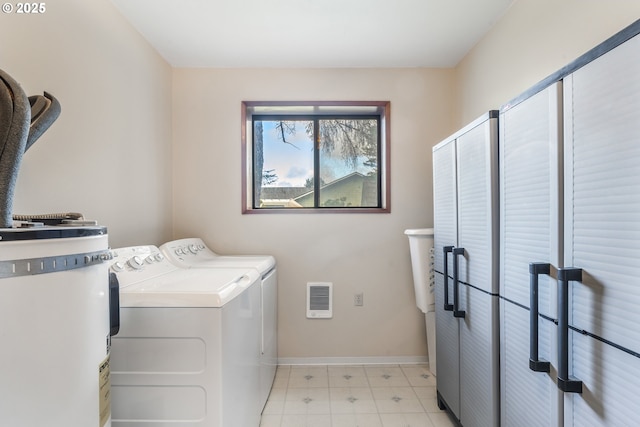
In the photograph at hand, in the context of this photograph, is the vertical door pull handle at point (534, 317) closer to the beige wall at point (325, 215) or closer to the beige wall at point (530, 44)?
the beige wall at point (530, 44)

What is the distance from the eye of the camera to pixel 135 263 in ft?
5.54

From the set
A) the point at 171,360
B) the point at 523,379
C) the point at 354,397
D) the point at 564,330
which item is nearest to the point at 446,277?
the point at 523,379

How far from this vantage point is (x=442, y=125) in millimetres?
2832

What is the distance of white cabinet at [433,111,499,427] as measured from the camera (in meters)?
1.49

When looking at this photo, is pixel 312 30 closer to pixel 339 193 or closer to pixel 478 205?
pixel 339 193

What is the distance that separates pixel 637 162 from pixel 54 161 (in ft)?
6.84

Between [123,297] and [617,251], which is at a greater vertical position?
[617,251]

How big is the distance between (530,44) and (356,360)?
249 centimetres

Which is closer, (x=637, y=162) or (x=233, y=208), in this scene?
(x=637, y=162)

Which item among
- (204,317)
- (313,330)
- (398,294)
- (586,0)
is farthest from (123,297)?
(586,0)

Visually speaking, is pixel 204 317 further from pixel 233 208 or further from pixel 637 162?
pixel 233 208

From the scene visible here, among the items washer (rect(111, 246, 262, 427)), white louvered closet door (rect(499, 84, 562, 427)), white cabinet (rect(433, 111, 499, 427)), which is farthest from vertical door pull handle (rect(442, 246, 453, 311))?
washer (rect(111, 246, 262, 427))

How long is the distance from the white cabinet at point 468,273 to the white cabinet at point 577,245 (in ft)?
0.37

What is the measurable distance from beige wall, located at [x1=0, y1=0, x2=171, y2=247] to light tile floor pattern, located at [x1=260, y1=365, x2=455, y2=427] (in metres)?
1.44
